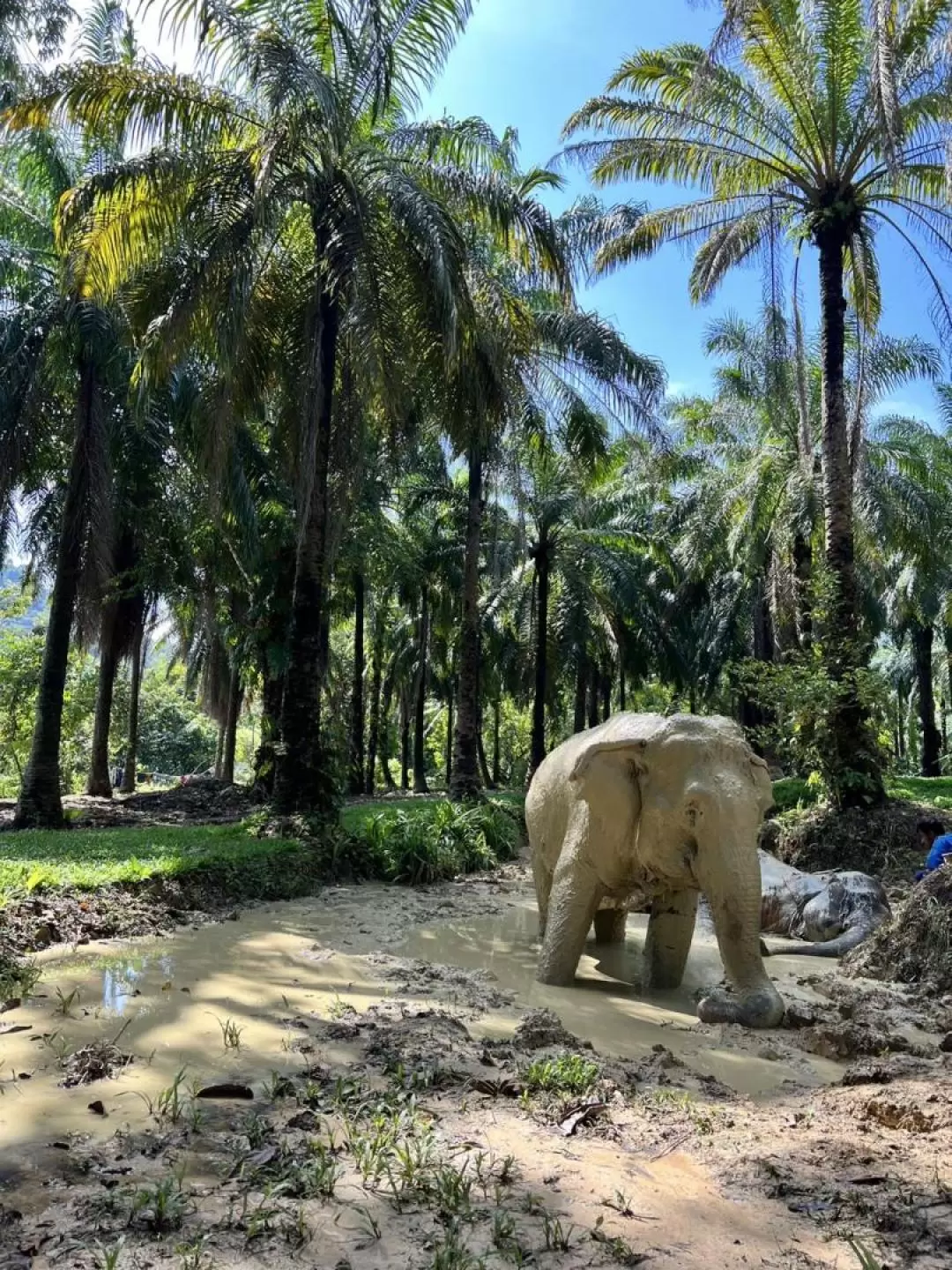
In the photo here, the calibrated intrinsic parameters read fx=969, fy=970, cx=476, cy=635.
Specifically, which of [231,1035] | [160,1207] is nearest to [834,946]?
[231,1035]

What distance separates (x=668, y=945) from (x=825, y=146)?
12791 millimetres

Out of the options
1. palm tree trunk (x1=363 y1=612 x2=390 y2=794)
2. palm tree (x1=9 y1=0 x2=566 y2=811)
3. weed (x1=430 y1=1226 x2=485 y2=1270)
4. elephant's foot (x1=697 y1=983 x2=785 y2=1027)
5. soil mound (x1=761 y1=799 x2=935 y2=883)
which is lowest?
elephant's foot (x1=697 y1=983 x2=785 y2=1027)

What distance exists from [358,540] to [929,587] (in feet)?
50.1

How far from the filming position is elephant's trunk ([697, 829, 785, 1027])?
593 centimetres

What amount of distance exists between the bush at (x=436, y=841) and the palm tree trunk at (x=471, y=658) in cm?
187

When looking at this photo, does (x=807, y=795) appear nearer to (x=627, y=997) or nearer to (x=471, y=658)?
(x=471, y=658)

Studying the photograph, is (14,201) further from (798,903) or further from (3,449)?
(798,903)

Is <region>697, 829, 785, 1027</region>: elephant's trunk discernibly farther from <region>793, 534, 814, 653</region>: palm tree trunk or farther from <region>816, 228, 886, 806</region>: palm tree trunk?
<region>793, 534, 814, 653</region>: palm tree trunk

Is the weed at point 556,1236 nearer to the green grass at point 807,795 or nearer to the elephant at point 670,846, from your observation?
the elephant at point 670,846

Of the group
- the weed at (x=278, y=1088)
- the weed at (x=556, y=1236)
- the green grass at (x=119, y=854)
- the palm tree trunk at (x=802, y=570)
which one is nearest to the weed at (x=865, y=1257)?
the weed at (x=556, y=1236)

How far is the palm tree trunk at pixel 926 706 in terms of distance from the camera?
31359 millimetres

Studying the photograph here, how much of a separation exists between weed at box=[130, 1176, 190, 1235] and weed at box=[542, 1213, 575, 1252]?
1.12 meters

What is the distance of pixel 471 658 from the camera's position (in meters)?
19.5

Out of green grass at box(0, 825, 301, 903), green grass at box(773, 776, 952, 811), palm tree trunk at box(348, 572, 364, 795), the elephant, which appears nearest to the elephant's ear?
the elephant
